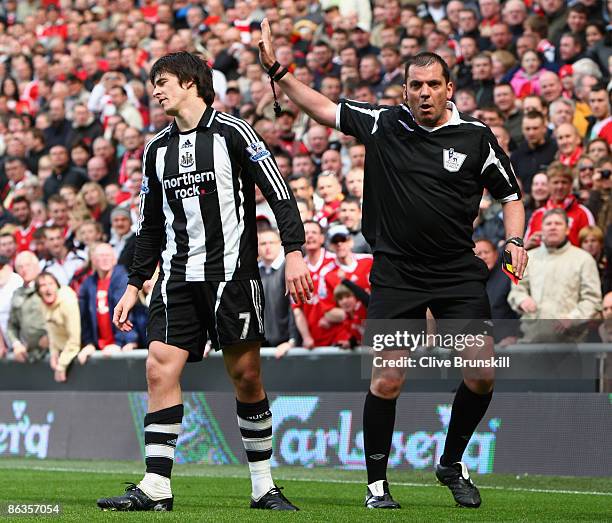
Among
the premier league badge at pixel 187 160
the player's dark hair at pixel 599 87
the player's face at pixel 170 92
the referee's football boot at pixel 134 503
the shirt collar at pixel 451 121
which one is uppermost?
the player's face at pixel 170 92

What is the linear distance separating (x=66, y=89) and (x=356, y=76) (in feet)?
21.5

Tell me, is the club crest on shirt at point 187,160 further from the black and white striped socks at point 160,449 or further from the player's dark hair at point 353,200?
the player's dark hair at point 353,200

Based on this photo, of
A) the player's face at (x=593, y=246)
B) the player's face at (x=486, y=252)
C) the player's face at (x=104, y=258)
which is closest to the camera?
the player's face at (x=593, y=246)

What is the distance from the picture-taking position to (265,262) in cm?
1227

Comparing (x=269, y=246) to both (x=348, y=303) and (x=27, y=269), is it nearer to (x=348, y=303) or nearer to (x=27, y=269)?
(x=348, y=303)

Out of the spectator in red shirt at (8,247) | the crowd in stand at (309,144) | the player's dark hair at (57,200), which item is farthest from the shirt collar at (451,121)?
the player's dark hair at (57,200)

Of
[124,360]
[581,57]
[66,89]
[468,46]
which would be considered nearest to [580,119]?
[581,57]

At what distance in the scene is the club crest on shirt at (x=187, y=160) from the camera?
22.6ft

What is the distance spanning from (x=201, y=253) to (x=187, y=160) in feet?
1.59

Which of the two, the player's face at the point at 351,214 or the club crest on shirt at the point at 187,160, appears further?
the player's face at the point at 351,214

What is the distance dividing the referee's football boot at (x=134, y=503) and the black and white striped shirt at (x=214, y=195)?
1114mm

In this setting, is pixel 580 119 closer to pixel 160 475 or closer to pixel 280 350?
pixel 280 350

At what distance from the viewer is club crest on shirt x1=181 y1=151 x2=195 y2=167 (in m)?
6.88

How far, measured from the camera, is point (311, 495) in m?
8.09
